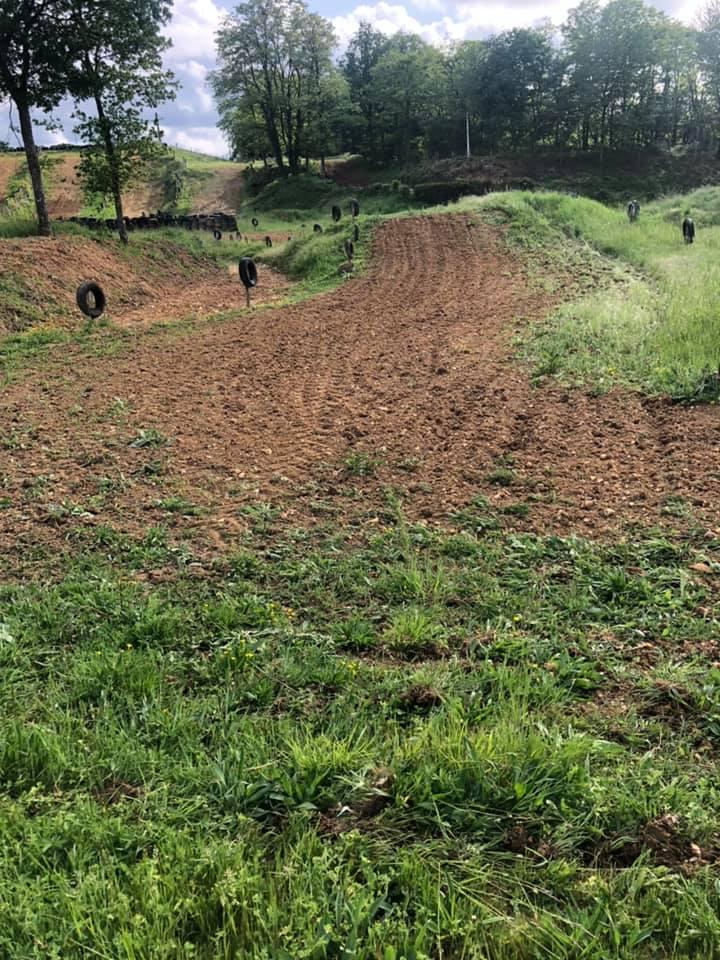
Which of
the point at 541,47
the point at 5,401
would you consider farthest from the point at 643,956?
the point at 541,47

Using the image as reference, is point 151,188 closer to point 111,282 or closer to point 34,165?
point 34,165

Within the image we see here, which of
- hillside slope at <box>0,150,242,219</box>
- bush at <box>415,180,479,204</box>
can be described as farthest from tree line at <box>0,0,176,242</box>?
bush at <box>415,180,479,204</box>

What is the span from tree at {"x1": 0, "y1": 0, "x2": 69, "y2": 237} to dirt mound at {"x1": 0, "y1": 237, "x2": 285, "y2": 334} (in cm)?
195

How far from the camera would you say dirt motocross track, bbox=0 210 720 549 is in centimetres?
438

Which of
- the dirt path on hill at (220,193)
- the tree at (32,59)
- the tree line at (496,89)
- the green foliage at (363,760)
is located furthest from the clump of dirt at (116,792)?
the tree line at (496,89)

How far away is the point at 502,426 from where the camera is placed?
5.67 metres

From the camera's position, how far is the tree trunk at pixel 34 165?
1584cm

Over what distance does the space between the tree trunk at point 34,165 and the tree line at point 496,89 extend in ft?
127

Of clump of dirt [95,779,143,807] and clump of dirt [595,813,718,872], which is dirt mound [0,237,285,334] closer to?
clump of dirt [95,779,143,807]

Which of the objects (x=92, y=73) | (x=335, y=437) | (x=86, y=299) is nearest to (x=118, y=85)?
(x=92, y=73)

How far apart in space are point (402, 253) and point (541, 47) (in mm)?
46873

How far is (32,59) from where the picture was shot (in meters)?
16.2

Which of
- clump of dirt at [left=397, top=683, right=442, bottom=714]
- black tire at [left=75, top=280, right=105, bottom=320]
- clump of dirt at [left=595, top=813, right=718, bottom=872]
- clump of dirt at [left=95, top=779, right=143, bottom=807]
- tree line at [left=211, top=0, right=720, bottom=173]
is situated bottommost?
clump of dirt at [left=595, top=813, right=718, bottom=872]

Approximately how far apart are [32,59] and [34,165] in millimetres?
2801
